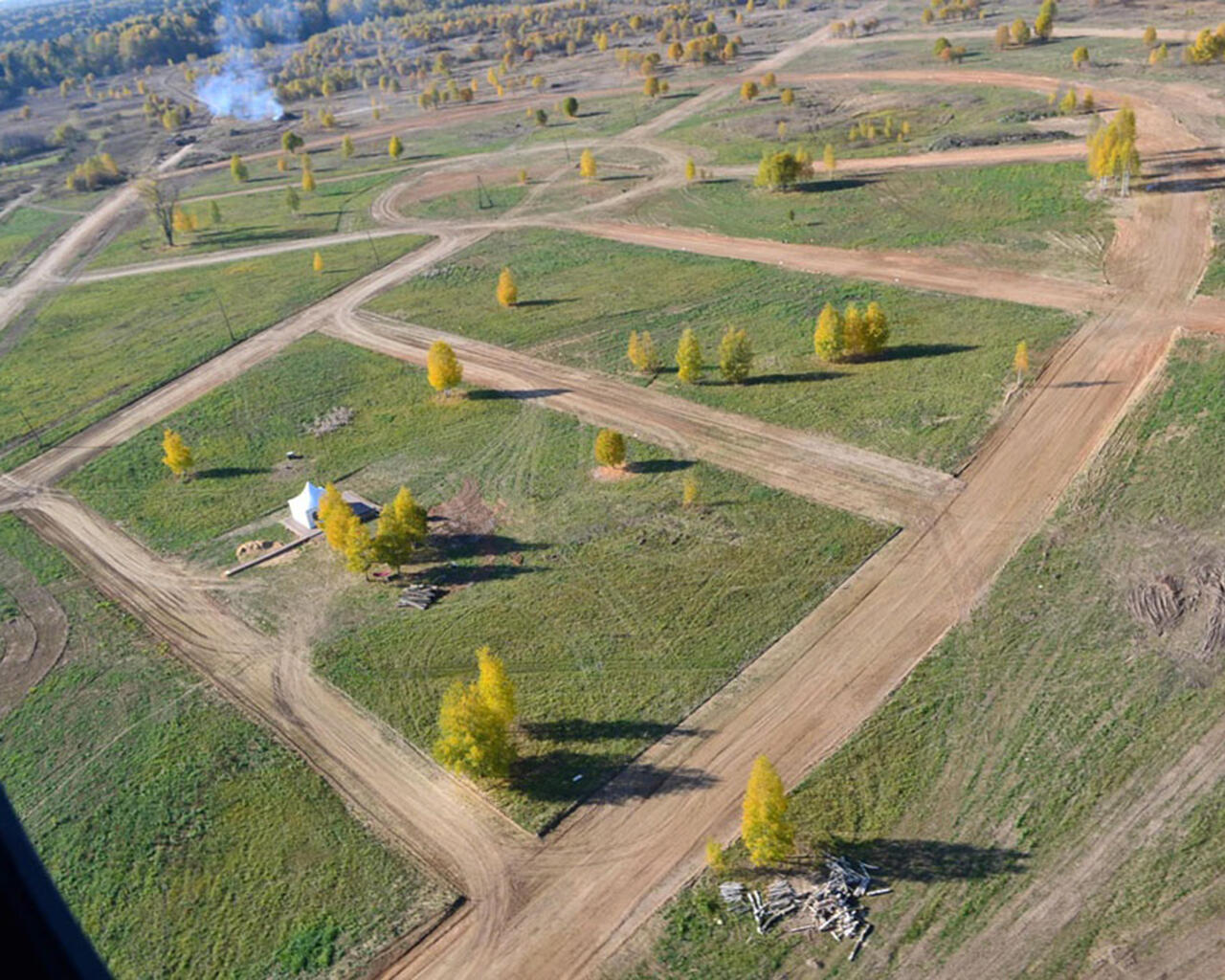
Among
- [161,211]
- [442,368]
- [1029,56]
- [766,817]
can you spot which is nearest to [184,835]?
[766,817]

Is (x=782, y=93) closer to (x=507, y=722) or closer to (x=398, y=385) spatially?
(x=398, y=385)

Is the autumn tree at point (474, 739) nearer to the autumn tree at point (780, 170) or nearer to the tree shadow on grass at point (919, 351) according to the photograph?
the tree shadow on grass at point (919, 351)

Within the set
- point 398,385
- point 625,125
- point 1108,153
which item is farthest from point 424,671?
point 625,125

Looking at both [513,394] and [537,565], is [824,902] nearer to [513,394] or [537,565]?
[537,565]

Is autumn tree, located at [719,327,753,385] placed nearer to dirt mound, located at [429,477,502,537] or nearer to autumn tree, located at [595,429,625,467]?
autumn tree, located at [595,429,625,467]

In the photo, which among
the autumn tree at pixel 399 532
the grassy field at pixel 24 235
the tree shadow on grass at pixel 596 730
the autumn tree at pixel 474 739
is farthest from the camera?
the grassy field at pixel 24 235

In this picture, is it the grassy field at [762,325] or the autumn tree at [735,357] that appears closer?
the grassy field at [762,325]

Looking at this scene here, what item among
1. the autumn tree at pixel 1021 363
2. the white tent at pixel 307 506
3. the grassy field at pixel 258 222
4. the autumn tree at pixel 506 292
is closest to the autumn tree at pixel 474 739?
the white tent at pixel 307 506
